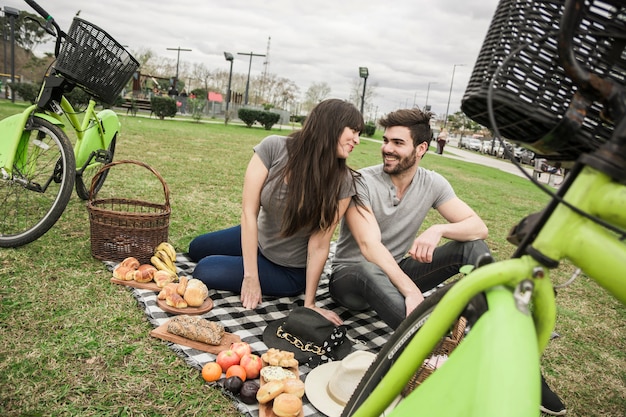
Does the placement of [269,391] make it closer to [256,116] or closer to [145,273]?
[145,273]

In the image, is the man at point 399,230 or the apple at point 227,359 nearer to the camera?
the apple at point 227,359

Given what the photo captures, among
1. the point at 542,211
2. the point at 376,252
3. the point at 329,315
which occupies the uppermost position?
the point at 542,211

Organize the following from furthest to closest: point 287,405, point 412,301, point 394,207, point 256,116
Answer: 1. point 256,116
2. point 394,207
3. point 412,301
4. point 287,405

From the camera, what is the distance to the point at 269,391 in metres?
2.01

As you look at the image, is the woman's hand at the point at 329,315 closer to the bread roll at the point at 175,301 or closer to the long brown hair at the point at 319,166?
the long brown hair at the point at 319,166

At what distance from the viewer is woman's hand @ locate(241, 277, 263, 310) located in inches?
115

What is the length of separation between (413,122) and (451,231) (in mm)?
755

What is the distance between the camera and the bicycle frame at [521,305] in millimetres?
844

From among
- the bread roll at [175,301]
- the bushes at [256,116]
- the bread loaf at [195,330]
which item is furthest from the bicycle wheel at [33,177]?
the bushes at [256,116]

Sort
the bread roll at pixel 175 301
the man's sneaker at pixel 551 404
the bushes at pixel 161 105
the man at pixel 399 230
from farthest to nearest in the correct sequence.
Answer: the bushes at pixel 161 105
the bread roll at pixel 175 301
the man at pixel 399 230
the man's sneaker at pixel 551 404

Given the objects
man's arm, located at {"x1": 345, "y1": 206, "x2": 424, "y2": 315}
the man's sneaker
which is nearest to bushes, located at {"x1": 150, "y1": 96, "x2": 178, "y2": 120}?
man's arm, located at {"x1": 345, "y1": 206, "x2": 424, "y2": 315}

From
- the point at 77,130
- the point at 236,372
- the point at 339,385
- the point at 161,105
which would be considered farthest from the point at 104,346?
the point at 161,105

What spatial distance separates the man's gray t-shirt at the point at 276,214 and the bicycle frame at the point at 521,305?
71.1 inches

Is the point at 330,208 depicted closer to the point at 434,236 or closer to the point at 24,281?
the point at 434,236
